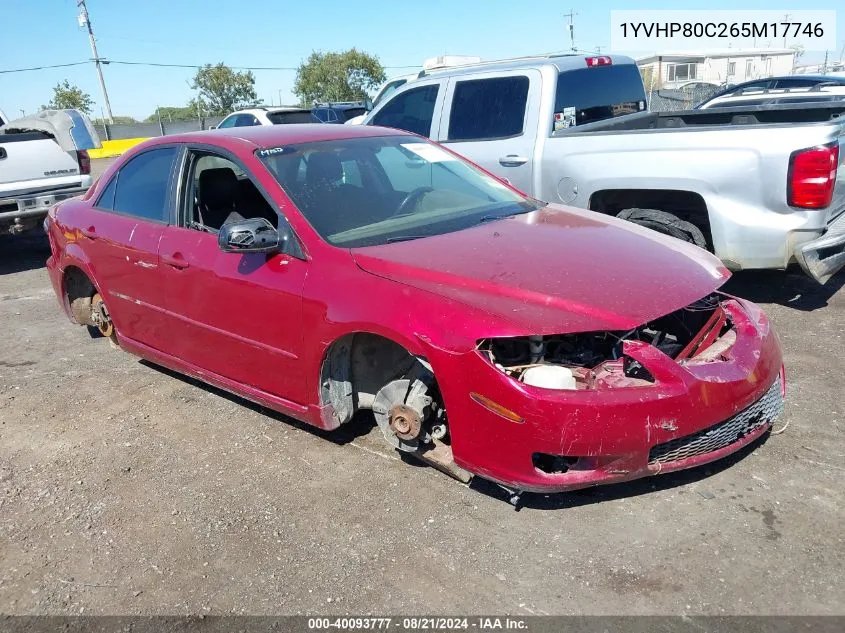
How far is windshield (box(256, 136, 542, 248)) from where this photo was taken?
139 inches

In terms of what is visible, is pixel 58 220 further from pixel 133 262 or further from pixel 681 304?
pixel 681 304

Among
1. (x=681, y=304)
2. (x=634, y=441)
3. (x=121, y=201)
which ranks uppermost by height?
(x=121, y=201)

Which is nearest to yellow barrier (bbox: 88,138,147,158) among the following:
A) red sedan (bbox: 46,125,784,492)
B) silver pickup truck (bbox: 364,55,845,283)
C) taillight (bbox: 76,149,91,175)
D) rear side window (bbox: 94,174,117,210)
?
taillight (bbox: 76,149,91,175)

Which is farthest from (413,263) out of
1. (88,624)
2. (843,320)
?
(843,320)

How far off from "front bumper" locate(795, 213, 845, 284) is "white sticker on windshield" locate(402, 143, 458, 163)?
2427 millimetres

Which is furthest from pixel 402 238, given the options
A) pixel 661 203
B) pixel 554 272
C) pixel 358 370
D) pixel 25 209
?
pixel 25 209

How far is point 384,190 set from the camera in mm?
3924

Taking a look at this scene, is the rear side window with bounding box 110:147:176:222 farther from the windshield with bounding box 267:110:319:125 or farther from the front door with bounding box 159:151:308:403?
the windshield with bounding box 267:110:319:125

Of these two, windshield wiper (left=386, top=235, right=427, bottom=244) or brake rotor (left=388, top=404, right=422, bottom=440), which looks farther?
windshield wiper (left=386, top=235, right=427, bottom=244)

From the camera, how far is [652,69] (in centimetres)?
4156

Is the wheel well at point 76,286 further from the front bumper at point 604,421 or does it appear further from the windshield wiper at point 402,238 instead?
the front bumper at point 604,421

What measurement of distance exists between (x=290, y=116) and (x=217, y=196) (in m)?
9.80

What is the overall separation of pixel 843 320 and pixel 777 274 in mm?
1276

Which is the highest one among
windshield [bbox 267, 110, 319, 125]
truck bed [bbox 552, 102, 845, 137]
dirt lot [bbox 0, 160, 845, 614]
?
windshield [bbox 267, 110, 319, 125]
